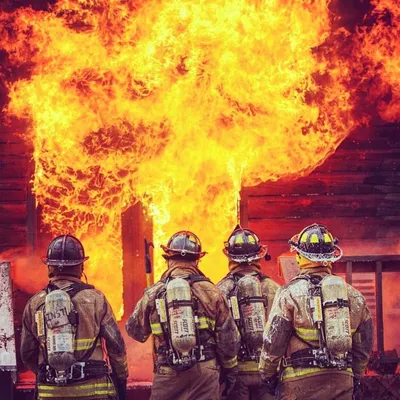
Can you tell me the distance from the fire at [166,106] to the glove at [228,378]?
4.03m

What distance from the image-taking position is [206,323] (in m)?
6.83

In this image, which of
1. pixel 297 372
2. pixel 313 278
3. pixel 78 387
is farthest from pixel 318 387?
pixel 78 387

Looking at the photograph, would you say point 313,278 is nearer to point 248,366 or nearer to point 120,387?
point 248,366

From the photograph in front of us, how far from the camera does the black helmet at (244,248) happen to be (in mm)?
7838

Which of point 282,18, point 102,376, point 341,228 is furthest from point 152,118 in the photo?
point 102,376

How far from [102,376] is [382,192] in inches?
248

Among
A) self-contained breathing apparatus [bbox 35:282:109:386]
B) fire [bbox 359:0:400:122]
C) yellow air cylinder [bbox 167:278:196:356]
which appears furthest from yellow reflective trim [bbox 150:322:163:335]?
fire [bbox 359:0:400:122]

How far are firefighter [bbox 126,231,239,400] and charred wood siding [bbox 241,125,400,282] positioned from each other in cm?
454

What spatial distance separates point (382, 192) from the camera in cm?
1154

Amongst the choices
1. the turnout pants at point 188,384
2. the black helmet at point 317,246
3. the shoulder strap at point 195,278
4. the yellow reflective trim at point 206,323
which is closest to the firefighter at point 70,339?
the turnout pants at point 188,384

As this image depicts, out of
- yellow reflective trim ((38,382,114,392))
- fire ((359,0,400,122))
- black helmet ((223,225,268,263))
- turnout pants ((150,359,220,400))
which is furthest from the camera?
fire ((359,0,400,122))

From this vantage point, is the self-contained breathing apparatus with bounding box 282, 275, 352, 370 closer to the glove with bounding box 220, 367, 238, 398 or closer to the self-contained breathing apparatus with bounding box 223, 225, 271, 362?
the glove with bounding box 220, 367, 238, 398

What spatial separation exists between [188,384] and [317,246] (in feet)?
5.29

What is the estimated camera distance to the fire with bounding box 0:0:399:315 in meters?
10.8
